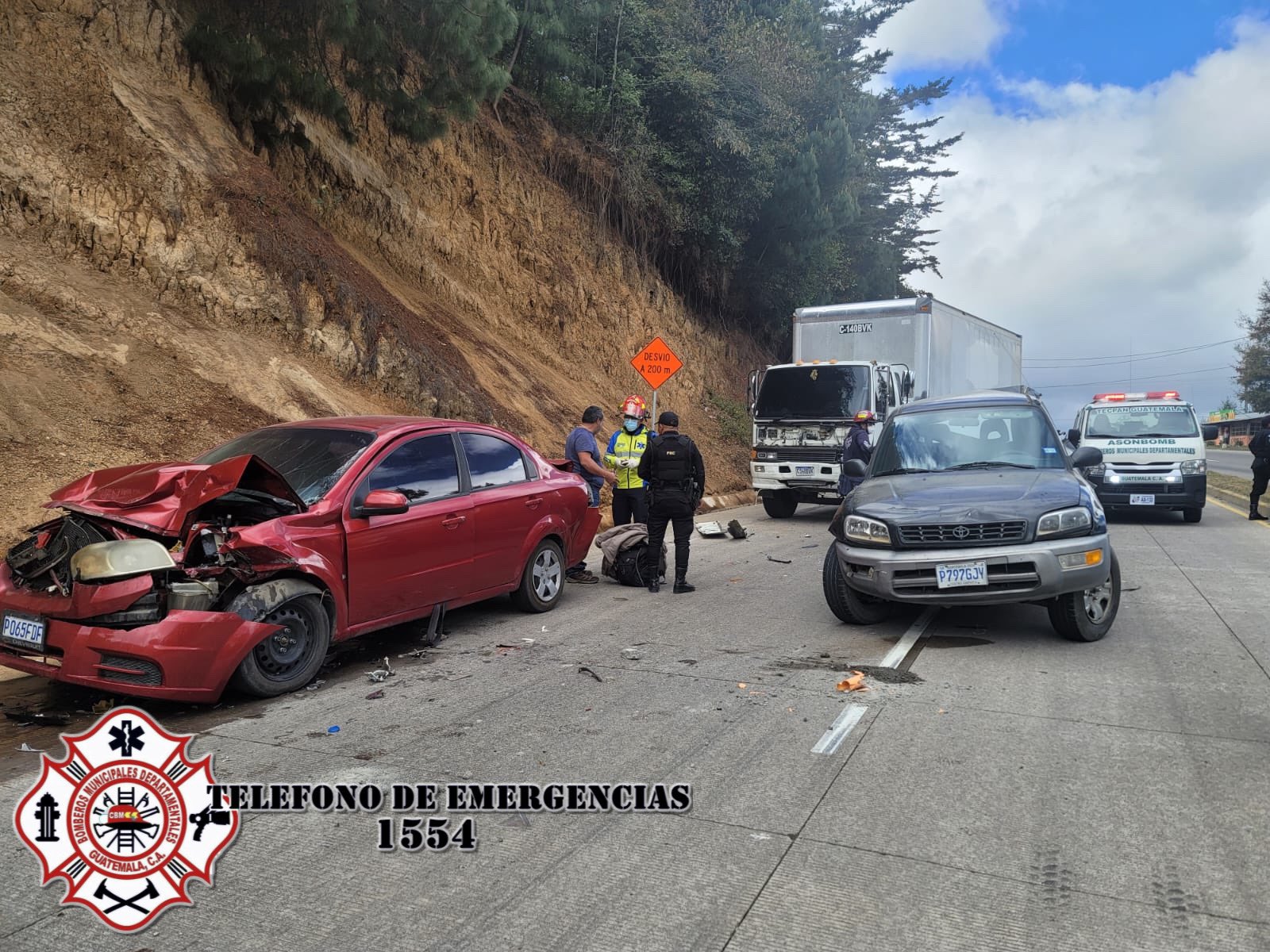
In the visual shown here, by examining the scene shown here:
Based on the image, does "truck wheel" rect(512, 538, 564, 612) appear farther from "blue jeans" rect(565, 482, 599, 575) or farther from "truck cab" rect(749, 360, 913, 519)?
"truck cab" rect(749, 360, 913, 519)

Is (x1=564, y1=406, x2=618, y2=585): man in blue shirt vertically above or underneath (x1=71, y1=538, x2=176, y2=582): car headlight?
above

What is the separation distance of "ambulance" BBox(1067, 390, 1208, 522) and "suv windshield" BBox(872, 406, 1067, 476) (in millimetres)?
6954

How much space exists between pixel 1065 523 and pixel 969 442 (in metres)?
1.56

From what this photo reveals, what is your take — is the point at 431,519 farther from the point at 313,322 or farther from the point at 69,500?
the point at 313,322

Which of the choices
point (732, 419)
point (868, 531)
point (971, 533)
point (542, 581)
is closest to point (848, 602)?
point (868, 531)

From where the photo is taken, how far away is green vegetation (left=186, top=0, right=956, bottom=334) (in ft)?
46.1

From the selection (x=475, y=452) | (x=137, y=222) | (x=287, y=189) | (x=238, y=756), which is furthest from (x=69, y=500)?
(x=287, y=189)

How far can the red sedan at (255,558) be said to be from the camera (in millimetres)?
4855

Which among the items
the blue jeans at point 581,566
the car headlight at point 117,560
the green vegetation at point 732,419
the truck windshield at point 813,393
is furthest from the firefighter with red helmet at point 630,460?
the green vegetation at point 732,419

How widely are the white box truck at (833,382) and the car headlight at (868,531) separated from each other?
27.0 feet

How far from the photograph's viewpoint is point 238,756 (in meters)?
4.37

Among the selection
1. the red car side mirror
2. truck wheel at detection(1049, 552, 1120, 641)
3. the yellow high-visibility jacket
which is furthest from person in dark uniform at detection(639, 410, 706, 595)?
truck wheel at detection(1049, 552, 1120, 641)

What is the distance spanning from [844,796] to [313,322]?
12.0 m

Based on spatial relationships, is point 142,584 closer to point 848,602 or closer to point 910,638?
point 848,602
